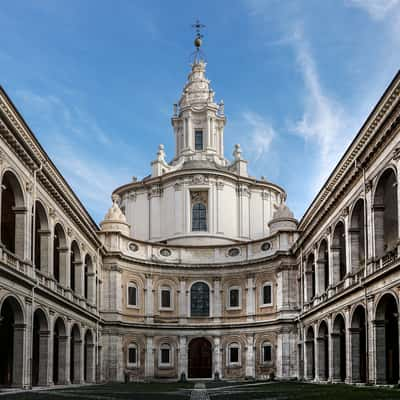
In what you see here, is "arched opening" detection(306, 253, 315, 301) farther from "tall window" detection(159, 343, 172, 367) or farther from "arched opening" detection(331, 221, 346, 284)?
"tall window" detection(159, 343, 172, 367)

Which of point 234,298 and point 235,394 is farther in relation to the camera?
point 234,298

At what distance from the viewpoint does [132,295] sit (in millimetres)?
58531

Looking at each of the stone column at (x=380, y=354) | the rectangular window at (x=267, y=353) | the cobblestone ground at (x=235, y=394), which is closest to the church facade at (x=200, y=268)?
the stone column at (x=380, y=354)

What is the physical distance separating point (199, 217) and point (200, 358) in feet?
42.1

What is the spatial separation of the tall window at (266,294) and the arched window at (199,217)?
9.31 m

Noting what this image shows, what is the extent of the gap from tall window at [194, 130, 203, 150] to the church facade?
10 centimetres

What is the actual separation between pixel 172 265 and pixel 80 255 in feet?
51.8

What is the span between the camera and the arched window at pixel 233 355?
2351 inches

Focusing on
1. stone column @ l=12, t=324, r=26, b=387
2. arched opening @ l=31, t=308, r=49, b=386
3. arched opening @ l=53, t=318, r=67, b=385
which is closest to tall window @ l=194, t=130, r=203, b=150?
arched opening @ l=53, t=318, r=67, b=385

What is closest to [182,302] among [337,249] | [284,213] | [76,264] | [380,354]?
[284,213]

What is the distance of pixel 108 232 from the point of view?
185 ft

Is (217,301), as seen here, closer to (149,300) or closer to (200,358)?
(200,358)

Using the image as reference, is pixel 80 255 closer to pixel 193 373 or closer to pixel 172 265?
pixel 172 265

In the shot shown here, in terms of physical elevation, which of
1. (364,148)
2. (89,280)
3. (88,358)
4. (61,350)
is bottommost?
(88,358)
